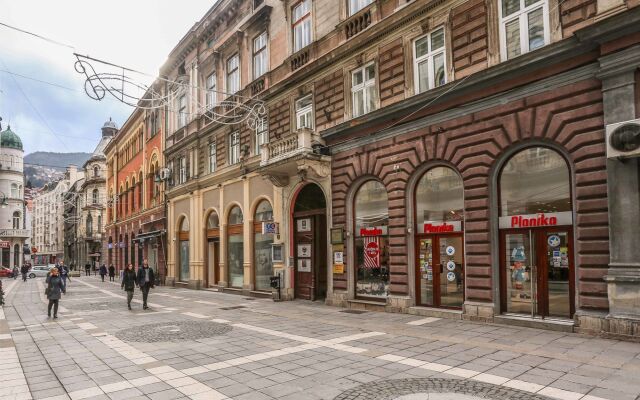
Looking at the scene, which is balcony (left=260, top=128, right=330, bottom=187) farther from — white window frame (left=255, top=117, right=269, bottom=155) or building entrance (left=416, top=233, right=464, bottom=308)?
building entrance (left=416, top=233, right=464, bottom=308)

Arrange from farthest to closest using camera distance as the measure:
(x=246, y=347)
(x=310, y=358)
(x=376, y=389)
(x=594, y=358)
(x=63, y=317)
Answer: (x=63, y=317) < (x=246, y=347) < (x=310, y=358) < (x=594, y=358) < (x=376, y=389)

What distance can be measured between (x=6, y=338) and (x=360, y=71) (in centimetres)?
1288

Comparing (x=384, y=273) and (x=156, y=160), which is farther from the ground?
(x=156, y=160)

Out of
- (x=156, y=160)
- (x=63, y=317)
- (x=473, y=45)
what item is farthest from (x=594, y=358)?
(x=156, y=160)

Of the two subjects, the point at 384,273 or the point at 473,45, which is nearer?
the point at 473,45

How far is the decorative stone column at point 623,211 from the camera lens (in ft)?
29.8

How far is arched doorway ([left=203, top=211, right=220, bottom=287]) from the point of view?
25789 mm

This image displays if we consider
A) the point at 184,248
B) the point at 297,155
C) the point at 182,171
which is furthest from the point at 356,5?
the point at 184,248

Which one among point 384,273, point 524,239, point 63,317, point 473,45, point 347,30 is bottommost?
point 63,317

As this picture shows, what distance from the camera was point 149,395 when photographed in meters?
6.55

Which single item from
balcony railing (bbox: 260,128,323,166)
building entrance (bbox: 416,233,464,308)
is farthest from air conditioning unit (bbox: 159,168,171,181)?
building entrance (bbox: 416,233,464,308)

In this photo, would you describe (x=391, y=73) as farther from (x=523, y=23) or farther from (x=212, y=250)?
(x=212, y=250)

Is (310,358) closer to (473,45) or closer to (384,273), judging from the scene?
(384,273)

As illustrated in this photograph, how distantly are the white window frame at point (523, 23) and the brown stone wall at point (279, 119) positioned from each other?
9577mm
